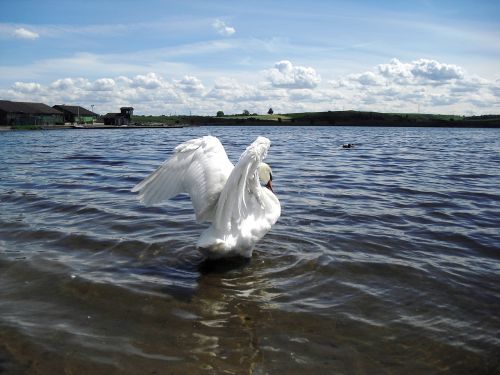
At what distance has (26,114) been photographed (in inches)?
3145

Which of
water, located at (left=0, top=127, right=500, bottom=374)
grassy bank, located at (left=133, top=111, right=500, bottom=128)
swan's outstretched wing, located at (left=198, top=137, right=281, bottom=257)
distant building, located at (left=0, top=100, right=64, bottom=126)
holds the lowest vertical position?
water, located at (left=0, top=127, right=500, bottom=374)

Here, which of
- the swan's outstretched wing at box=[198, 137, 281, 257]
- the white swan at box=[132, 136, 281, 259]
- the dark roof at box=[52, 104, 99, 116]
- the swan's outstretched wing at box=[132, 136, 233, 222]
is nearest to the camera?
the swan's outstretched wing at box=[198, 137, 281, 257]

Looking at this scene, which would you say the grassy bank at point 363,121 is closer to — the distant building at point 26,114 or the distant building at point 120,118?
the distant building at point 120,118

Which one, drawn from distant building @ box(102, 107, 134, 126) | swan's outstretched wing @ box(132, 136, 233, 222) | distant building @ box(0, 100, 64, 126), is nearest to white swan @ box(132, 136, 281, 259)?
swan's outstretched wing @ box(132, 136, 233, 222)

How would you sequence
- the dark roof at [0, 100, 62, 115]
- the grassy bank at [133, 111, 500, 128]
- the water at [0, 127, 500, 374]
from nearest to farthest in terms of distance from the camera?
1. the water at [0, 127, 500, 374]
2. the dark roof at [0, 100, 62, 115]
3. the grassy bank at [133, 111, 500, 128]

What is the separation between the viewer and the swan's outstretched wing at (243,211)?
5742 millimetres

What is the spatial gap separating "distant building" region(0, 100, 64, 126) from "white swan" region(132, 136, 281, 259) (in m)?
80.7

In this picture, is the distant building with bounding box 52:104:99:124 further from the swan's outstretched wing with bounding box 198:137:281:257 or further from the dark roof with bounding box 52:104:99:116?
the swan's outstretched wing with bounding box 198:137:281:257

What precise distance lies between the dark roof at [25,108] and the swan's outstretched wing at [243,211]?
268 ft

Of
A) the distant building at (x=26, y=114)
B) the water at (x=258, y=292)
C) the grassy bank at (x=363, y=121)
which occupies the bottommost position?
the water at (x=258, y=292)

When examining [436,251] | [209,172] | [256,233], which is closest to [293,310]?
[256,233]

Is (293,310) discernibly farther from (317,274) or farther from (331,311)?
(317,274)

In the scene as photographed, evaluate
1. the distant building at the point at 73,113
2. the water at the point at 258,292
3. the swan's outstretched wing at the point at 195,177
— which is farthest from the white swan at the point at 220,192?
the distant building at the point at 73,113

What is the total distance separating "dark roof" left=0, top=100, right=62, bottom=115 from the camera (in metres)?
77.8
